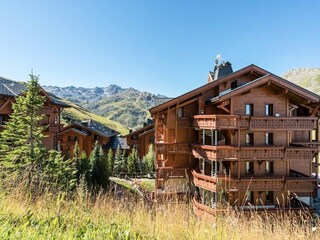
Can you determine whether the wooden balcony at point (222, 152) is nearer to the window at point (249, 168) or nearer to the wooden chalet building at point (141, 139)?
the window at point (249, 168)

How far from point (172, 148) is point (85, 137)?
3185 centimetres

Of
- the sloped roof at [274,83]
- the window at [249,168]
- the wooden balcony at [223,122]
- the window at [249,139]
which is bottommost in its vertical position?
the window at [249,168]

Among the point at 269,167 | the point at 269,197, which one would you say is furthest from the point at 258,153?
the point at 269,197

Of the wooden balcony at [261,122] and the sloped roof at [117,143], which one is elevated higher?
the wooden balcony at [261,122]

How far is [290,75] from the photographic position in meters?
182

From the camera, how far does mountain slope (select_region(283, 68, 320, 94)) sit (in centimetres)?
14427

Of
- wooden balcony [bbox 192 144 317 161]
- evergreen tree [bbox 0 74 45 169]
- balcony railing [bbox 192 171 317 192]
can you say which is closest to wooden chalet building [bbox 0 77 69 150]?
evergreen tree [bbox 0 74 45 169]

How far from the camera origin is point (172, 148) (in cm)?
2066

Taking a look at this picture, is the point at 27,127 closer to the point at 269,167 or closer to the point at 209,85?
the point at 209,85

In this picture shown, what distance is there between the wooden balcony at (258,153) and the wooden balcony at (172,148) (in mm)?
3061

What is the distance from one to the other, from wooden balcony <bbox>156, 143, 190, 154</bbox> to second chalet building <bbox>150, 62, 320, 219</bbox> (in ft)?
0.25

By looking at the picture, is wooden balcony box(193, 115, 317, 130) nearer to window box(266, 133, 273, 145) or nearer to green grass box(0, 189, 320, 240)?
window box(266, 133, 273, 145)

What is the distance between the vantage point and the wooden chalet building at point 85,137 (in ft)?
154

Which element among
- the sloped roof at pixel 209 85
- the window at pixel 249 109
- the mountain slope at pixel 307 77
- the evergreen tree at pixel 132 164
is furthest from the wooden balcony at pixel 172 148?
the mountain slope at pixel 307 77
